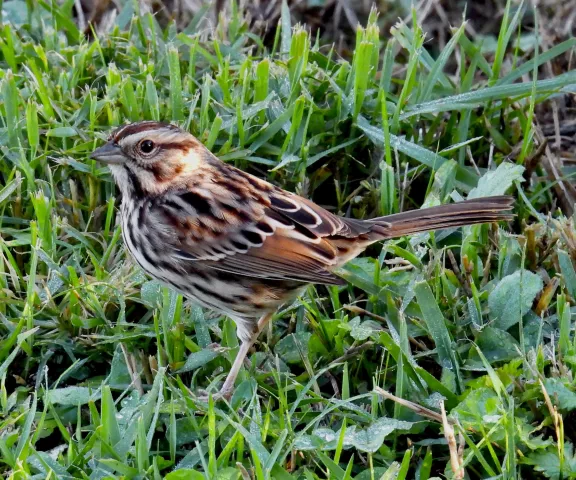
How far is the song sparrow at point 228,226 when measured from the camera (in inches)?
149

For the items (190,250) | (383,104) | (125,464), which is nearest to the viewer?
(125,464)

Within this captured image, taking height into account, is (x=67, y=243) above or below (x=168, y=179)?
below

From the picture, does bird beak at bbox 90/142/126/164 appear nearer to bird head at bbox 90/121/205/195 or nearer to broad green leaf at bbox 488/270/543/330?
bird head at bbox 90/121/205/195

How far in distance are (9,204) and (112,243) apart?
0.53 meters

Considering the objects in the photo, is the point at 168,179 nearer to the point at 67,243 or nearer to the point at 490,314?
the point at 67,243

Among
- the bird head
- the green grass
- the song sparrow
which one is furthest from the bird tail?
the bird head

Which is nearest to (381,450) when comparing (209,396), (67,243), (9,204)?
(209,396)

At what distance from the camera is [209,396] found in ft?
11.2

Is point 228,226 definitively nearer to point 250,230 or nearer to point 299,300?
point 250,230

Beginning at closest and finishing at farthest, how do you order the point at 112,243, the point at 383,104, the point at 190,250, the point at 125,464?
the point at 125,464
the point at 190,250
the point at 112,243
the point at 383,104

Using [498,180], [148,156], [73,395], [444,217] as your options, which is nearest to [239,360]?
[73,395]

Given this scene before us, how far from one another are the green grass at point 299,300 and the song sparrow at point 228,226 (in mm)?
165

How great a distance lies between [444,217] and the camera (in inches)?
155

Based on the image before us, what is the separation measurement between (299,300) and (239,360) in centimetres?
44
